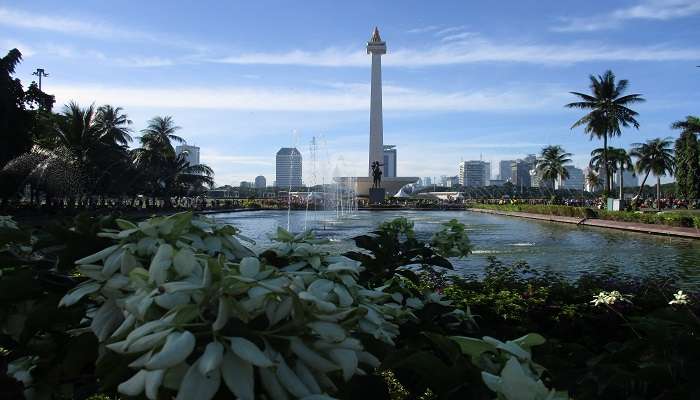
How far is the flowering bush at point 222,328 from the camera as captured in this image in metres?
0.85

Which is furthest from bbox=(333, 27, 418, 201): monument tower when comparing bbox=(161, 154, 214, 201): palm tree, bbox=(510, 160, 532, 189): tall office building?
bbox=(510, 160, 532, 189): tall office building

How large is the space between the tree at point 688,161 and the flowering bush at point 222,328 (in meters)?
56.7

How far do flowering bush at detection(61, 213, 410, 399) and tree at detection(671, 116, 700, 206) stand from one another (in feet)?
186

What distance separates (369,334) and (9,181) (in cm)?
3137

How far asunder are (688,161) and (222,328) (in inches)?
2353

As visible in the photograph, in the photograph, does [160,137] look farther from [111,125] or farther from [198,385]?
[198,385]

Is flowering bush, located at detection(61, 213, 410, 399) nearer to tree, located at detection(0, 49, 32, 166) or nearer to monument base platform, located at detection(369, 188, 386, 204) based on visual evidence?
tree, located at detection(0, 49, 32, 166)

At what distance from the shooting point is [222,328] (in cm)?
91

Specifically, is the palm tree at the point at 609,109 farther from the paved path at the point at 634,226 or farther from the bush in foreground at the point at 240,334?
the bush in foreground at the point at 240,334

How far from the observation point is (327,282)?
3.93ft

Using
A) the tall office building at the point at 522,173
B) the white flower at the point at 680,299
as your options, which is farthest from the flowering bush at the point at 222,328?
the tall office building at the point at 522,173

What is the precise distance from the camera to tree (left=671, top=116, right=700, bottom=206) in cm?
5023

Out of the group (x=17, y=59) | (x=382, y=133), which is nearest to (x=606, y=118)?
(x=382, y=133)

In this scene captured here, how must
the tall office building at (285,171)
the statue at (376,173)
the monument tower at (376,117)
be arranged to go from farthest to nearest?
the tall office building at (285,171) → the monument tower at (376,117) → the statue at (376,173)
